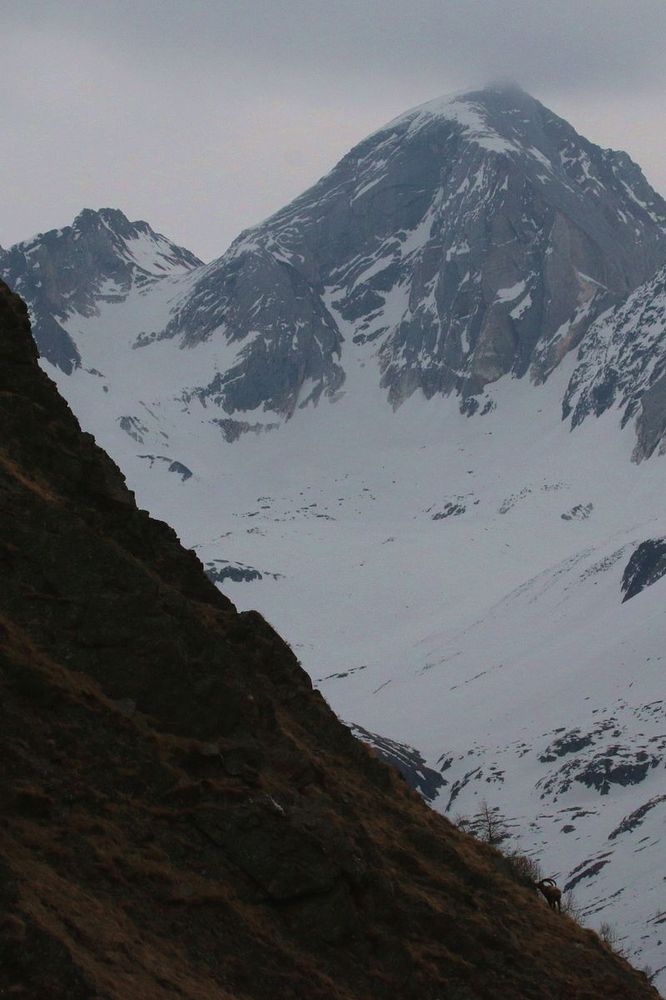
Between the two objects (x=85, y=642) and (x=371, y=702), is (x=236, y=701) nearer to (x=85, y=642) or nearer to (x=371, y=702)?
(x=85, y=642)

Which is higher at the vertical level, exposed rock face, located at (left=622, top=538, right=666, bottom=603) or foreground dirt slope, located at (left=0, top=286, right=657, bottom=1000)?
exposed rock face, located at (left=622, top=538, right=666, bottom=603)

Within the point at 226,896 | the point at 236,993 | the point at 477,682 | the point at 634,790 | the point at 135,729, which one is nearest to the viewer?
the point at 236,993

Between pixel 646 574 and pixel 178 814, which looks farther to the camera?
pixel 646 574

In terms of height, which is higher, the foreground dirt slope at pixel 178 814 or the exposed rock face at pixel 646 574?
the exposed rock face at pixel 646 574

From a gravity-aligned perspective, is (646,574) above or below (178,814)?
above

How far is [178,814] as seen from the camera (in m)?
24.9

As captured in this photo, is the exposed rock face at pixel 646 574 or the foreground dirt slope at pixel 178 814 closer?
the foreground dirt slope at pixel 178 814

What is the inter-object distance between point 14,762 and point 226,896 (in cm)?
423

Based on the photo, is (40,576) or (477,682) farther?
(477,682)

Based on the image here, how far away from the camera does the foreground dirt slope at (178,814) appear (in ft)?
72.0

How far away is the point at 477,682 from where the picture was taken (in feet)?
612

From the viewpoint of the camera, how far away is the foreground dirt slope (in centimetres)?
2194

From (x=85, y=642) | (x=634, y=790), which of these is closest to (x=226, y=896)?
(x=85, y=642)

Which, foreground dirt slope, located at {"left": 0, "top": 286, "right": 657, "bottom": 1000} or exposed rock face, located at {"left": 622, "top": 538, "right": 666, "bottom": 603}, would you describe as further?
exposed rock face, located at {"left": 622, "top": 538, "right": 666, "bottom": 603}
